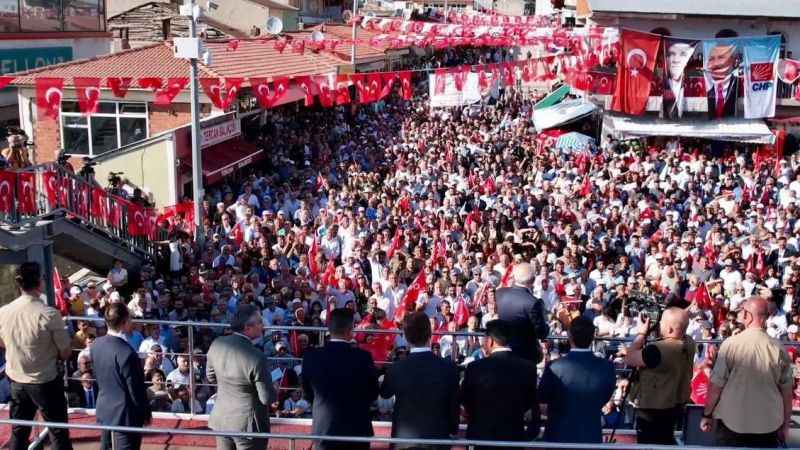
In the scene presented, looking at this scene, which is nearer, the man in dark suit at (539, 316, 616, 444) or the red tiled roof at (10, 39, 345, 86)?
the man in dark suit at (539, 316, 616, 444)

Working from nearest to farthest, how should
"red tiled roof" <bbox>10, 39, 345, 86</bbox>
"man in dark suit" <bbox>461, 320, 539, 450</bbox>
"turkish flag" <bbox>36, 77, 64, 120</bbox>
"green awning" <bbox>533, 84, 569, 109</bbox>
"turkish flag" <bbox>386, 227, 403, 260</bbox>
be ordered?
"man in dark suit" <bbox>461, 320, 539, 450</bbox>
"turkish flag" <bbox>386, 227, 403, 260</bbox>
"turkish flag" <bbox>36, 77, 64, 120</bbox>
"red tiled roof" <bbox>10, 39, 345, 86</bbox>
"green awning" <bbox>533, 84, 569, 109</bbox>

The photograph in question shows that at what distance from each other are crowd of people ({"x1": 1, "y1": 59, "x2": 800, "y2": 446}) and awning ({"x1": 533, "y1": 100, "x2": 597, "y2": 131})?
3.37 meters

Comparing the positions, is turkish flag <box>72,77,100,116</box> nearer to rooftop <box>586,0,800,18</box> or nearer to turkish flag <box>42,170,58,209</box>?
turkish flag <box>42,170,58,209</box>

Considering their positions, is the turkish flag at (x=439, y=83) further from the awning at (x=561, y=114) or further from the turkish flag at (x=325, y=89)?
the awning at (x=561, y=114)

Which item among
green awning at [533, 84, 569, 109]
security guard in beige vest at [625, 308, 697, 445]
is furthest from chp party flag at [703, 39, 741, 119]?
security guard in beige vest at [625, 308, 697, 445]

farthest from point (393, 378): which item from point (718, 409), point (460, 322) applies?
point (460, 322)

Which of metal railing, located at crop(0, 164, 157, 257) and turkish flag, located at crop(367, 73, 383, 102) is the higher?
turkish flag, located at crop(367, 73, 383, 102)

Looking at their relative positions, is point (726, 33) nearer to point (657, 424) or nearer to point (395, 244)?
point (395, 244)

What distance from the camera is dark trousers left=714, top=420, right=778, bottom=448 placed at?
5.23 metres

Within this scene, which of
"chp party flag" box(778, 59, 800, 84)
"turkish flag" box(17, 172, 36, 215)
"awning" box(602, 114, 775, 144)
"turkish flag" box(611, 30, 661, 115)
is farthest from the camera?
"turkish flag" box(611, 30, 661, 115)

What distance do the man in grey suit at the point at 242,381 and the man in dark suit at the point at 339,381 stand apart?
31 centimetres

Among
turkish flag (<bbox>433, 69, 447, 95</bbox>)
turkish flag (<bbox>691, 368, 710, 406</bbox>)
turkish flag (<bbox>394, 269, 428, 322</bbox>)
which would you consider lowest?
turkish flag (<bbox>394, 269, 428, 322</bbox>)

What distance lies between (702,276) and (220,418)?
386 inches

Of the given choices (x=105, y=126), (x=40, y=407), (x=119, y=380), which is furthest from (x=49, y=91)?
(x=119, y=380)
